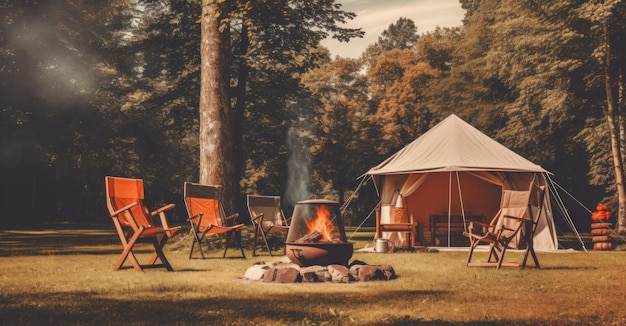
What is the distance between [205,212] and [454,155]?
5.47 metres

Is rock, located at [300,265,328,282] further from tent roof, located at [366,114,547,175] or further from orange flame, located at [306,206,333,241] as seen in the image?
tent roof, located at [366,114,547,175]

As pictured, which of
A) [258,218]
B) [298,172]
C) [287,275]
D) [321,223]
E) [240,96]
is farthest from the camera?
[298,172]

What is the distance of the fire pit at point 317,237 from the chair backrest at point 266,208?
267cm

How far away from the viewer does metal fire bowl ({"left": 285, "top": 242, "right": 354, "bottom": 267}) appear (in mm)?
6711

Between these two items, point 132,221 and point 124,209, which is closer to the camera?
point 124,209

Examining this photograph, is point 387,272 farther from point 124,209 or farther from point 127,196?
point 127,196

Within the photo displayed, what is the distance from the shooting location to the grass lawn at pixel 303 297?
3.95 metres

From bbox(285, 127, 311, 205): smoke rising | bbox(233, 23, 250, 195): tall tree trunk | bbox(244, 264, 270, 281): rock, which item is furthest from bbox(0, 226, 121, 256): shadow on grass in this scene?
bbox(285, 127, 311, 205): smoke rising

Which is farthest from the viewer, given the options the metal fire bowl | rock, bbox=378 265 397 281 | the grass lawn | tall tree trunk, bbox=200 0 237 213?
tall tree trunk, bbox=200 0 237 213

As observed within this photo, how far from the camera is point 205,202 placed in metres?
9.29

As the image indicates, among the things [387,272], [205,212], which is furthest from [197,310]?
[205,212]

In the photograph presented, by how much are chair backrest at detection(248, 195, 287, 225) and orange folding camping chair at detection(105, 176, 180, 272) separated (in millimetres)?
2530

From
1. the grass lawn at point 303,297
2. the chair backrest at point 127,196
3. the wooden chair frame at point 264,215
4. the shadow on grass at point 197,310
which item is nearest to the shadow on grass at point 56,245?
the wooden chair frame at point 264,215

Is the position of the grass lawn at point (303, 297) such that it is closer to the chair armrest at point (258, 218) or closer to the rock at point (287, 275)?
the rock at point (287, 275)
